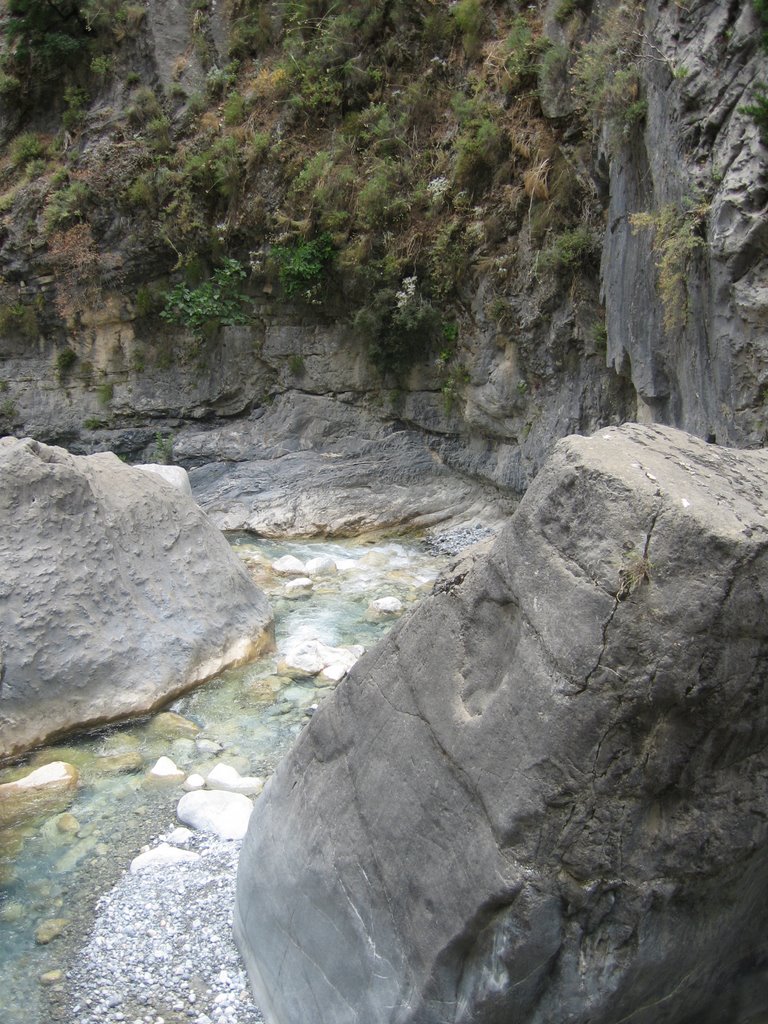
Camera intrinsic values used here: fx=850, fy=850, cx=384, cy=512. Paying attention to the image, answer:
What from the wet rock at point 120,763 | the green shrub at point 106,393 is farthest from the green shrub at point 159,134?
the wet rock at point 120,763

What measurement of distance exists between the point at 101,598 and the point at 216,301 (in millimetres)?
7049

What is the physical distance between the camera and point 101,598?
5.59 m

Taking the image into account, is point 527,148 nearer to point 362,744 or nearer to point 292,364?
point 292,364

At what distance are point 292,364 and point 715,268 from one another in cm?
699

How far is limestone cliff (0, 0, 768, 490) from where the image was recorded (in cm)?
583

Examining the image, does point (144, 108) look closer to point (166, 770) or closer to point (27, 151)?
point (27, 151)

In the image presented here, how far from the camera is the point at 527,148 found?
934cm

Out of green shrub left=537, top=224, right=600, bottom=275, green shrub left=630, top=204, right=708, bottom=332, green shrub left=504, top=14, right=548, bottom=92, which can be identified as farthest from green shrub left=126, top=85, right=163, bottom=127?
green shrub left=630, top=204, right=708, bottom=332

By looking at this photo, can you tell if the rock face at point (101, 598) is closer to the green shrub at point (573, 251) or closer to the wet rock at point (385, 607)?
the wet rock at point (385, 607)

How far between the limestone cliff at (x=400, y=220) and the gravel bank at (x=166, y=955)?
398 cm

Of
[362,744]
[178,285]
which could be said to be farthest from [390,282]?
[362,744]

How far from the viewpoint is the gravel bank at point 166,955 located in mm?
2951

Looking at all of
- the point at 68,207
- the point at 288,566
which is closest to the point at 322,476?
the point at 288,566

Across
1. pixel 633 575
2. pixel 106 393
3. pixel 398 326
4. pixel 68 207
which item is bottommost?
pixel 106 393
